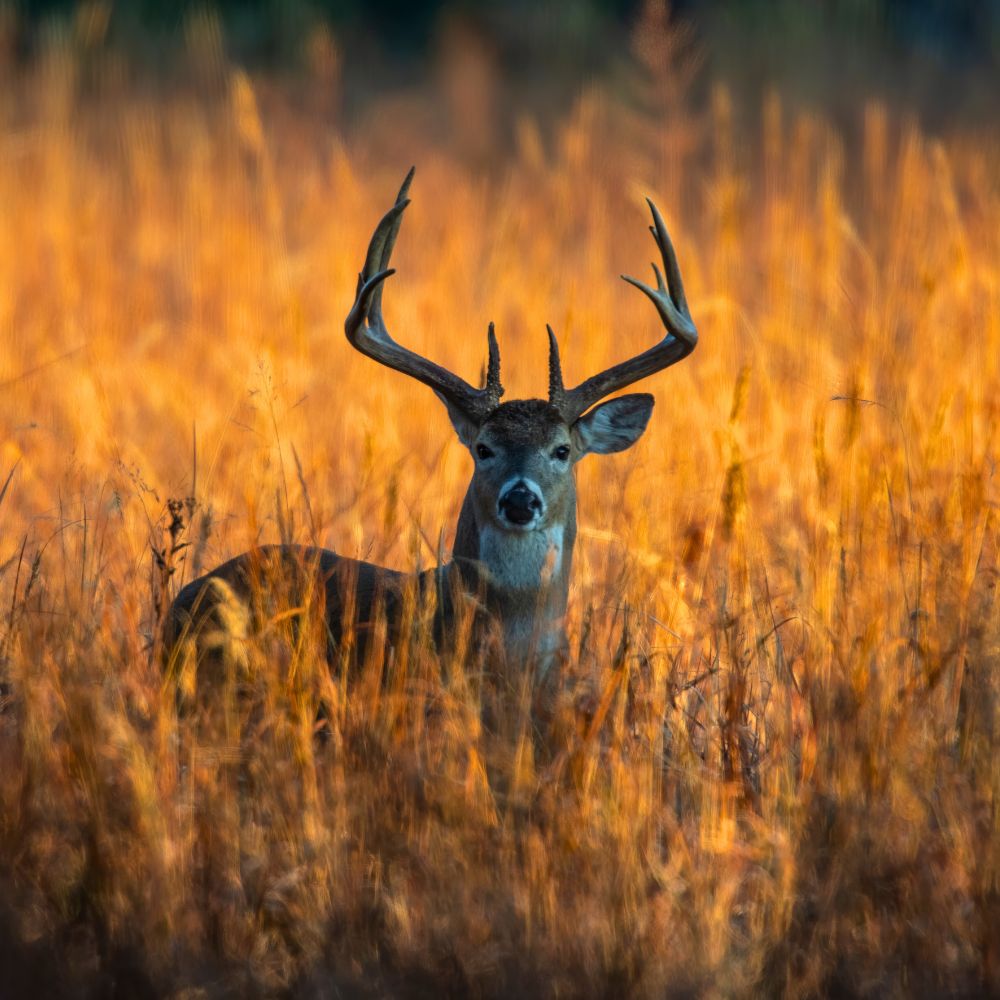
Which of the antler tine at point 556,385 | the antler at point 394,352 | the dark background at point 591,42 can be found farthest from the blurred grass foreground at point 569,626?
the dark background at point 591,42

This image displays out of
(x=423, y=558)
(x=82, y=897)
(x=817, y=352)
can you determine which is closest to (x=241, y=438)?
(x=423, y=558)

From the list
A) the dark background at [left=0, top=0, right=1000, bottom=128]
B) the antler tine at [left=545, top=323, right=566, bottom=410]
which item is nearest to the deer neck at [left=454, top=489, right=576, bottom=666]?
the antler tine at [left=545, top=323, right=566, bottom=410]

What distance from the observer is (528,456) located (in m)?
5.45

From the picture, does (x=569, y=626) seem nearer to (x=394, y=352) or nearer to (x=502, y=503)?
(x=502, y=503)

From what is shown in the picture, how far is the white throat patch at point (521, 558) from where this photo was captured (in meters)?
5.40

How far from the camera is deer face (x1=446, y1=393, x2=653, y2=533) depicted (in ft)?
17.3

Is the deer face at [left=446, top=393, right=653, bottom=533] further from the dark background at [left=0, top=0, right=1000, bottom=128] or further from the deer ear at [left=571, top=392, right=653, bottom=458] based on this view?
the dark background at [left=0, top=0, right=1000, bottom=128]

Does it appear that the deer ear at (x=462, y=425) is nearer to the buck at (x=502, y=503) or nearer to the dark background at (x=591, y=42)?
the buck at (x=502, y=503)

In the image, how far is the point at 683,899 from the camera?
148 inches

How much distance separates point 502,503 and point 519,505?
66 mm

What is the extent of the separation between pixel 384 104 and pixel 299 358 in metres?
6.88

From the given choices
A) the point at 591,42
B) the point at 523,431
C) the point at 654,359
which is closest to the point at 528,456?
the point at 523,431

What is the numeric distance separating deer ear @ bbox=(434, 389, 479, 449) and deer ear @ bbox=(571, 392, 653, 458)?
0.33m

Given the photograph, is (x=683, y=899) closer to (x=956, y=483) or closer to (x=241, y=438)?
(x=956, y=483)
